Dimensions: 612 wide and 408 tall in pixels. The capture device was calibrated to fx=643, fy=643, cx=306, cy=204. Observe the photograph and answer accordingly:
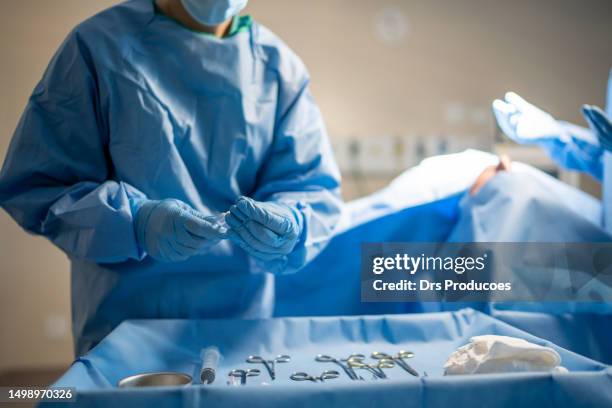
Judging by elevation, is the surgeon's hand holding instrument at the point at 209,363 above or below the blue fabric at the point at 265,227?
below

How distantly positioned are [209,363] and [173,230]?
186mm

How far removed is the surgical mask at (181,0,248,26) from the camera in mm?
1038

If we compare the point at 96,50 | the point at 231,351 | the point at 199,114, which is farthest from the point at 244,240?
the point at 96,50

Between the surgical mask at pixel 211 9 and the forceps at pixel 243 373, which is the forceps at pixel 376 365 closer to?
the forceps at pixel 243 373

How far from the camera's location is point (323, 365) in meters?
0.87

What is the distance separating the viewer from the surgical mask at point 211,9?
3.41 feet

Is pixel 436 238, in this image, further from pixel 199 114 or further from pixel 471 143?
pixel 471 143

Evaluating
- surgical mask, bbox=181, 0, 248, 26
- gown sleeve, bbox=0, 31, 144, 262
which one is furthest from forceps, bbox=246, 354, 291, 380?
surgical mask, bbox=181, 0, 248, 26

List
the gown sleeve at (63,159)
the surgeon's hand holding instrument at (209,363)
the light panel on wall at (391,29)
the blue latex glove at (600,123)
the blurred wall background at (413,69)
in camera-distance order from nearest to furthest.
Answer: the surgeon's hand holding instrument at (209,363) < the gown sleeve at (63,159) < the blue latex glove at (600,123) < the blurred wall background at (413,69) < the light panel on wall at (391,29)

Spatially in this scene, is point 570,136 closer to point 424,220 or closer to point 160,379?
point 424,220

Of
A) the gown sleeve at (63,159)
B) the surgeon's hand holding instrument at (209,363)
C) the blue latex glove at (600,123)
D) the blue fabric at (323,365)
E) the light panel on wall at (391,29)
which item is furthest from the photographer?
the light panel on wall at (391,29)

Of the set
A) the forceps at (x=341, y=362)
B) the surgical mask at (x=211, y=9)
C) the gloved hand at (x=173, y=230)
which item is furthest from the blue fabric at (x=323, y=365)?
the surgical mask at (x=211, y=9)

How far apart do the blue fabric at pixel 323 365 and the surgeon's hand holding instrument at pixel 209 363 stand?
0.01 m

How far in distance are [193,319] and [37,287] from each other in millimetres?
351
